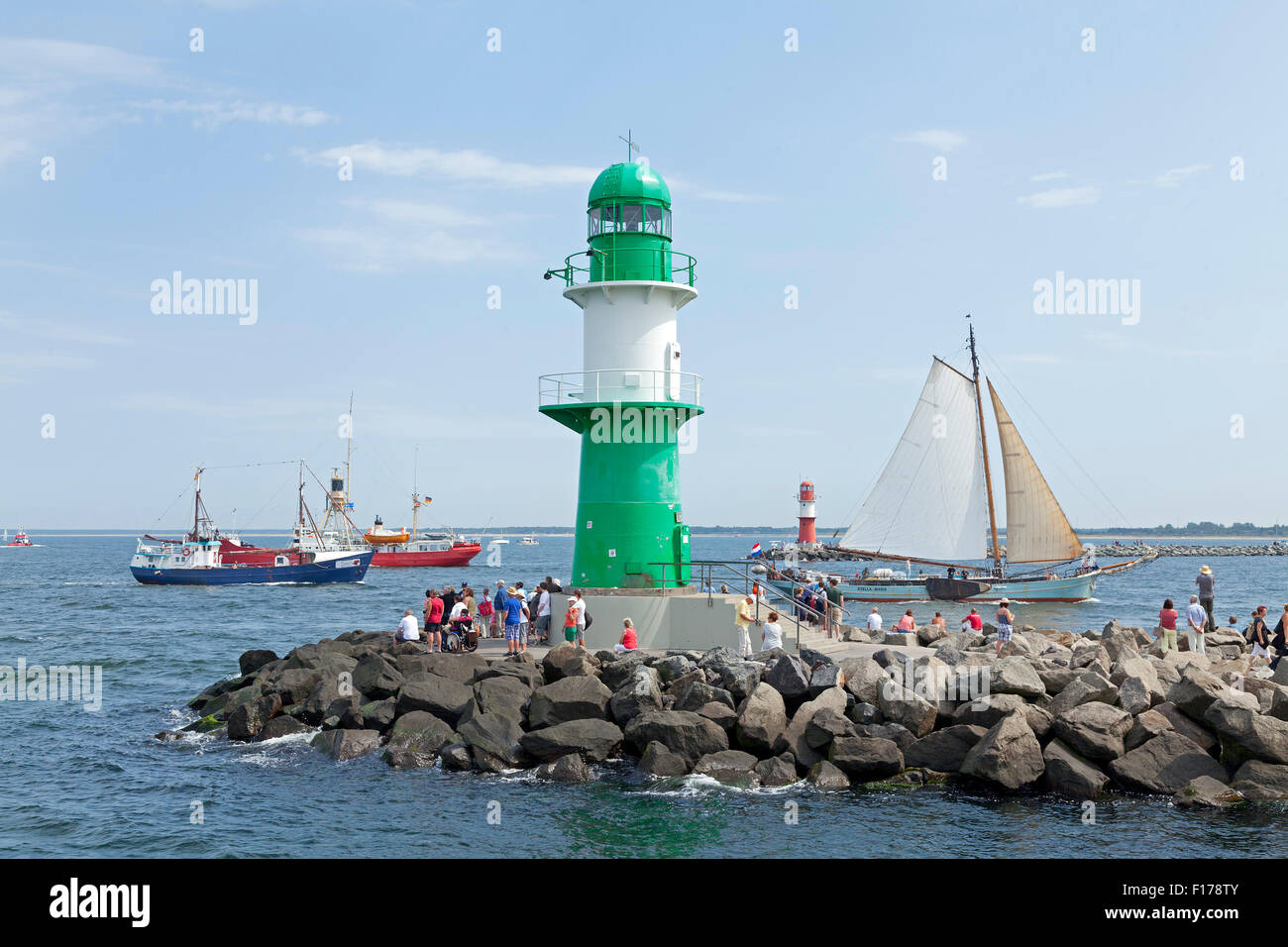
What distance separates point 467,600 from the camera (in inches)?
973

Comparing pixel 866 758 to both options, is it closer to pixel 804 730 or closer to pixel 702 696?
pixel 804 730

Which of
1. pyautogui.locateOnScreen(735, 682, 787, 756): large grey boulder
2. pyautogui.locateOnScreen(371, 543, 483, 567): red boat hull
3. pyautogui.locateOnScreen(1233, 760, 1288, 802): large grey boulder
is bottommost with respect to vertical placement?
pyautogui.locateOnScreen(371, 543, 483, 567): red boat hull

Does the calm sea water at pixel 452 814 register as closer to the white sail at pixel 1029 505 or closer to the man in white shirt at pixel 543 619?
the man in white shirt at pixel 543 619

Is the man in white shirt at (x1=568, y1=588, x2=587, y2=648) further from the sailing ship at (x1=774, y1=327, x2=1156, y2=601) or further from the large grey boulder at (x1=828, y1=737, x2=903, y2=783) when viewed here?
the sailing ship at (x1=774, y1=327, x2=1156, y2=601)

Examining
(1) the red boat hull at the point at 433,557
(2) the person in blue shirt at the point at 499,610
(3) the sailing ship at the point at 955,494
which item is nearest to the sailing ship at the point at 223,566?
(1) the red boat hull at the point at 433,557

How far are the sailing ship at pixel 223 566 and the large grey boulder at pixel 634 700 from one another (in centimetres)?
6004

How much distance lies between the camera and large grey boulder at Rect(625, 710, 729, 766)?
54.4 feet

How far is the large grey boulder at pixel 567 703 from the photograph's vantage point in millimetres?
17750

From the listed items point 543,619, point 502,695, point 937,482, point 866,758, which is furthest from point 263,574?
point 866,758

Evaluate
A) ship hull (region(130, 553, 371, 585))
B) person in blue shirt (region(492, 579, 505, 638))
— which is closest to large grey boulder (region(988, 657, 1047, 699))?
person in blue shirt (region(492, 579, 505, 638))

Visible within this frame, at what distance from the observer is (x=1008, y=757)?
15.2 m

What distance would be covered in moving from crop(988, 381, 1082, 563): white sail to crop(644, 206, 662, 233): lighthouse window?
120 ft
